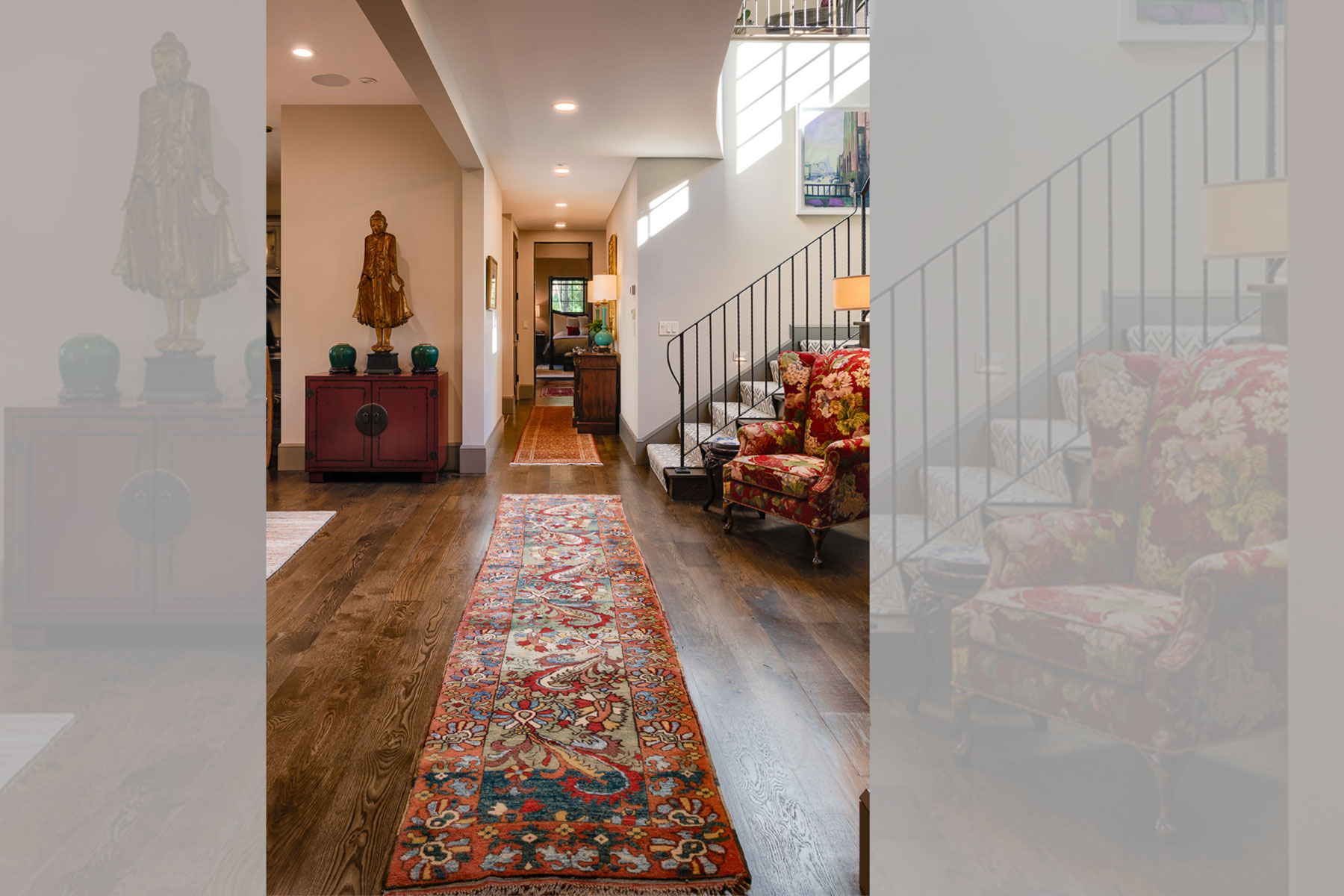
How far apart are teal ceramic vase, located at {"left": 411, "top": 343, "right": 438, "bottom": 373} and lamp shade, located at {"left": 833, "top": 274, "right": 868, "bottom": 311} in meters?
3.05

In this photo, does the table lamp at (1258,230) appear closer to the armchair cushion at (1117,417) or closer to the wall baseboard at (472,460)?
the armchair cushion at (1117,417)

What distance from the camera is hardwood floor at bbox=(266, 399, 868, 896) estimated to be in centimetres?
172

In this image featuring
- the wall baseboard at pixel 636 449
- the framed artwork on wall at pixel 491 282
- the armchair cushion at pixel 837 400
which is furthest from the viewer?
the wall baseboard at pixel 636 449

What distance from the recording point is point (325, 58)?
5.59 m

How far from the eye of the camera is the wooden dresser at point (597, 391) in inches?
385

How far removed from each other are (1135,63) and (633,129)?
5.96 metres

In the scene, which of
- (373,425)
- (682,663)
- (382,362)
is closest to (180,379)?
(682,663)

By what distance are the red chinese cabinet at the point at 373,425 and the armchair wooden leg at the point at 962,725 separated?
227 inches

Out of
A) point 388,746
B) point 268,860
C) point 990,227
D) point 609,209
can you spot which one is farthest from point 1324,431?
point 609,209

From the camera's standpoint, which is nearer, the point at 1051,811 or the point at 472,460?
the point at 1051,811

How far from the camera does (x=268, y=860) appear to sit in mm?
1601

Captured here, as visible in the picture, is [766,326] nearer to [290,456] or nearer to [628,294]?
[628,294]

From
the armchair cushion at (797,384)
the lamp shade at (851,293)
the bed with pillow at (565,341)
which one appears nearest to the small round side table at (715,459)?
the armchair cushion at (797,384)

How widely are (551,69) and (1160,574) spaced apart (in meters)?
4.91
